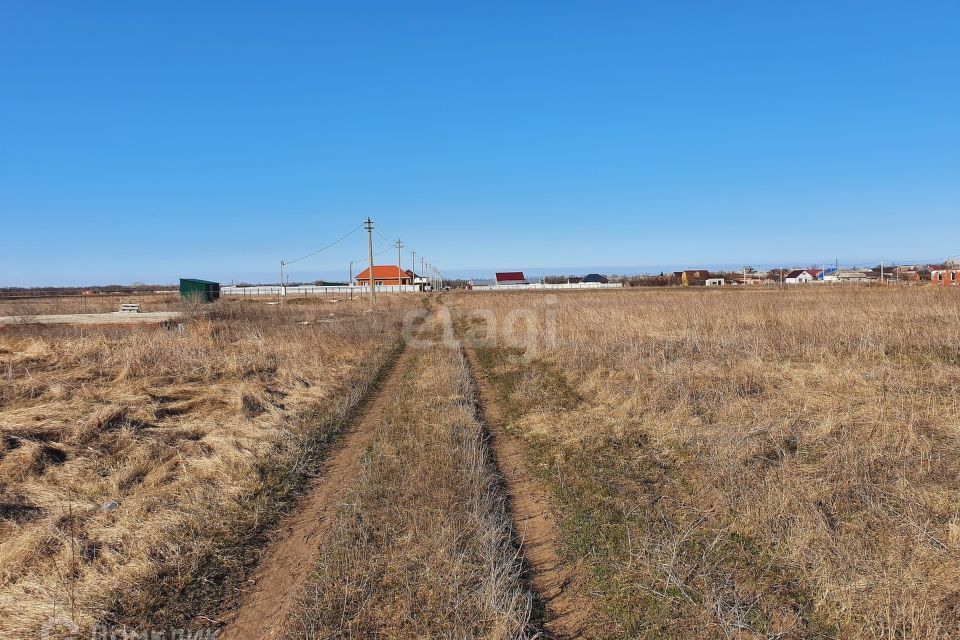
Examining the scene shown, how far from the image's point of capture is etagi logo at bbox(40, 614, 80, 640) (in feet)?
10.6

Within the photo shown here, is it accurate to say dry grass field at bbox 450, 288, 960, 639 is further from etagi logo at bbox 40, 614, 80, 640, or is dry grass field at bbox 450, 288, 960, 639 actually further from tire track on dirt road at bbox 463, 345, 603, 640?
etagi logo at bbox 40, 614, 80, 640

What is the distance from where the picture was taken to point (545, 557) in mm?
4148

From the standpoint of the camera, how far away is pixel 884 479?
15.6 ft

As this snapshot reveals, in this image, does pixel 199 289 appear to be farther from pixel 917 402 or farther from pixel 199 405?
pixel 917 402

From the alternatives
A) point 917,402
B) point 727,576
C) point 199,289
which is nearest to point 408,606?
point 727,576

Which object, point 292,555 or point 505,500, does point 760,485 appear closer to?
point 505,500

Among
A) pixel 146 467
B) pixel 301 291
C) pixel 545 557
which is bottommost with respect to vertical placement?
pixel 545 557

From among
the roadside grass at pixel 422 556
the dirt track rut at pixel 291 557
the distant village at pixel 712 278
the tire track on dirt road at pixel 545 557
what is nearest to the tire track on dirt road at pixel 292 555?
the dirt track rut at pixel 291 557

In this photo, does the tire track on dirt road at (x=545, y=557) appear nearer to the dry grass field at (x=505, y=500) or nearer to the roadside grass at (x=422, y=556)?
the dry grass field at (x=505, y=500)

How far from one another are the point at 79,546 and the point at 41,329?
1807 cm

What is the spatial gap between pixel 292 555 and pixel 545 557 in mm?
1981

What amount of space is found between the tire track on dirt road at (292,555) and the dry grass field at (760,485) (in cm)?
205

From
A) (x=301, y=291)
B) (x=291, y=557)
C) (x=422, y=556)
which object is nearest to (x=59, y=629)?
(x=291, y=557)

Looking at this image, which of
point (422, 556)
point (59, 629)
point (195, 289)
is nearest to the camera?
point (59, 629)
